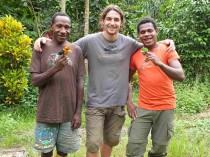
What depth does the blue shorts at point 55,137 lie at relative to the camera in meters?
3.08

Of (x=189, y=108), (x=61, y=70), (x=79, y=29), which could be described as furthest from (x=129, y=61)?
(x=79, y=29)

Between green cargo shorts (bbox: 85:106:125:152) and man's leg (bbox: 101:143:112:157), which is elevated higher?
green cargo shorts (bbox: 85:106:125:152)

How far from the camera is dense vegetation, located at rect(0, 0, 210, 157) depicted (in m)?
4.85

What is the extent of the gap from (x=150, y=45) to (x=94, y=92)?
2.61 ft

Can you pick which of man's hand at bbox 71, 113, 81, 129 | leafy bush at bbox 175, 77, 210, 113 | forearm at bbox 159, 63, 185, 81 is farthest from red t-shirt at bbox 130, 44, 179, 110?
leafy bush at bbox 175, 77, 210, 113

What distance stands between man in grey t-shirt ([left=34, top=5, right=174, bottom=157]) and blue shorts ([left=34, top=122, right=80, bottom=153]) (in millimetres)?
221

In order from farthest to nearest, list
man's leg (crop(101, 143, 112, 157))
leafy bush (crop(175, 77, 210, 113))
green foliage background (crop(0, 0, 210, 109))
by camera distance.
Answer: green foliage background (crop(0, 0, 210, 109)) → leafy bush (crop(175, 77, 210, 113)) → man's leg (crop(101, 143, 112, 157))

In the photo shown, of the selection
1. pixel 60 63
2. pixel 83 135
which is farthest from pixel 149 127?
pixel 83 135

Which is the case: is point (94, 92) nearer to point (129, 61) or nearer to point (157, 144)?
point (129, 61)

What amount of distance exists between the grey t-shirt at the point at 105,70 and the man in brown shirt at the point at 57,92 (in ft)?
0.66

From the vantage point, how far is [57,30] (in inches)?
121

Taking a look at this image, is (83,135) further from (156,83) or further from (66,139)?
(156,83)

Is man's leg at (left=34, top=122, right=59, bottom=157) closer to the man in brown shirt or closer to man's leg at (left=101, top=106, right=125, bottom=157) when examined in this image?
the man in brown shirt

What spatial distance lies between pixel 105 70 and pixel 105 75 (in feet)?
0.17
